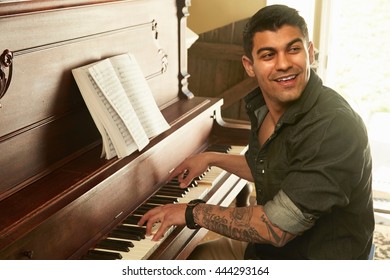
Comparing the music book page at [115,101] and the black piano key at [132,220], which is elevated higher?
the music book page at [115,101]

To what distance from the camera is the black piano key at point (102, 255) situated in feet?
6.14

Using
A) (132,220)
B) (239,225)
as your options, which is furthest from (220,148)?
(239,225)

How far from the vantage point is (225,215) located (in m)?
1.88

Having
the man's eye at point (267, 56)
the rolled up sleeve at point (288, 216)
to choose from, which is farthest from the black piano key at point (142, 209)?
the man's eye at point (267, 56)

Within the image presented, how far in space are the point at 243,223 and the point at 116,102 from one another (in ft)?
2.21

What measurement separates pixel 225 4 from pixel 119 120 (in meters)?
2.99

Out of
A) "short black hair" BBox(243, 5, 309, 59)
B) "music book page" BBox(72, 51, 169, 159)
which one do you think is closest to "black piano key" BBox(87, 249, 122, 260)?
"music book page" BBox(72, 51, 169, 159)

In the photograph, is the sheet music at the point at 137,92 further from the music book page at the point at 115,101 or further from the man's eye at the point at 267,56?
the man's eye at the point at 267,56

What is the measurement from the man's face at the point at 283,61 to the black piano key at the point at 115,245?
2.33 ft

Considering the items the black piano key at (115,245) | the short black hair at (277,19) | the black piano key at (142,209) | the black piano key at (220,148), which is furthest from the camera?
the black piano key at (220,148)

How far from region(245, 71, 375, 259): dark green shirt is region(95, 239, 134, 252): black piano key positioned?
500 mm

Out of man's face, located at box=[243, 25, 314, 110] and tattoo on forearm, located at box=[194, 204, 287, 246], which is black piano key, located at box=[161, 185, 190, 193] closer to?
tattoo on forearm, located at box=[194, 204, 287, 246]

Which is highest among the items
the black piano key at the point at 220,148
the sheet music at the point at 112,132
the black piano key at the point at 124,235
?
the sheet music at the point at 112,132
